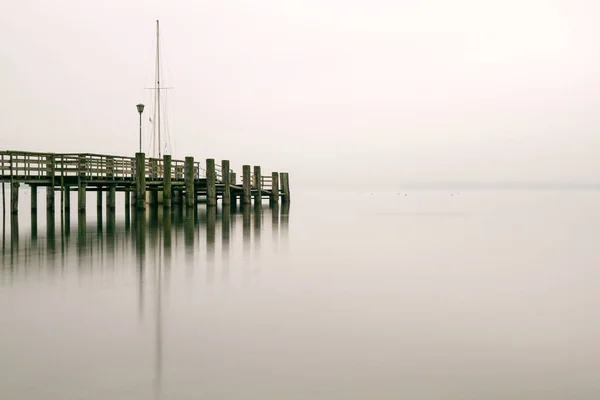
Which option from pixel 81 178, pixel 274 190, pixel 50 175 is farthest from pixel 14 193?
pixel 274 190

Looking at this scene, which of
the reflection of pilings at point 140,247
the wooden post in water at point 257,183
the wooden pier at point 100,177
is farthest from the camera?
the wooden post in water at point 257,183

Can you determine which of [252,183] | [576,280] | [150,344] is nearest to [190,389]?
[150,344]

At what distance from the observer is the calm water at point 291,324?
20.9ft

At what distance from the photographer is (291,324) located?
9.12 m

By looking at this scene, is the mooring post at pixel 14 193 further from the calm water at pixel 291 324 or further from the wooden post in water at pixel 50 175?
the calm water at pixel 291 324

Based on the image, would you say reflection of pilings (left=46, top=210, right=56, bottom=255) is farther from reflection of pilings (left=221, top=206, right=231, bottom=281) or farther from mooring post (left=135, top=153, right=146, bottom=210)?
reflection of pilings (left=221, top=206, right=231, bottom=281)

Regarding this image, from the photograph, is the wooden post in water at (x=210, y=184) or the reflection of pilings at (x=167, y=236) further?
the wooden post in water at (x=210, y=184)

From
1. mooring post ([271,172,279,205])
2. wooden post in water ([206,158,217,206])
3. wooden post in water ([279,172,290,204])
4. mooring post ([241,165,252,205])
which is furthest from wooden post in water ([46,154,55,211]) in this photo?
wooden post in water ([279,172,290,204])

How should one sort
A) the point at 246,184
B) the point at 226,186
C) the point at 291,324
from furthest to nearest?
the point at 246,184
the point at 226,186
the point at 291,324

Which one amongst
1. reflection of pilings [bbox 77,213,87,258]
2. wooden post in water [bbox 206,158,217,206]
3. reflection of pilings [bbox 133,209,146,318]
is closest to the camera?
reflection of pilings [bbox 133,209,146,318]

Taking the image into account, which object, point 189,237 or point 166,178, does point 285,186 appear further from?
point 189,237

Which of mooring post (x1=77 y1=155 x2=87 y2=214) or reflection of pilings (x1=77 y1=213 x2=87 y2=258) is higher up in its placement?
mooring post (x1=77 y1=155 x2=87 y2=214)

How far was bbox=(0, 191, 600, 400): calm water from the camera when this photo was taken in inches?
251

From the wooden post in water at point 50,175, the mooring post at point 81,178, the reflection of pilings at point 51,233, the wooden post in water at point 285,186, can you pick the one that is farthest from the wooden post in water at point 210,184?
the wooden post in water at point 285,186
